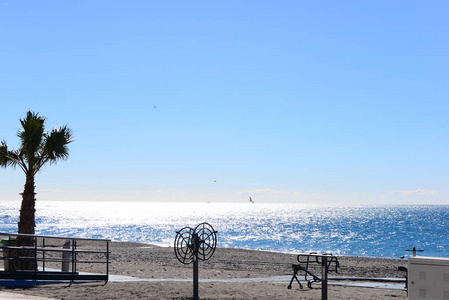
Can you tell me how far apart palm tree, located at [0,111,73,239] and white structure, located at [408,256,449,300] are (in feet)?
51.3

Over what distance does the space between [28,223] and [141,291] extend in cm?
861

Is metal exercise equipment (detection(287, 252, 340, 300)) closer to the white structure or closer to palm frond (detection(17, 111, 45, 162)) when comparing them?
the white structure

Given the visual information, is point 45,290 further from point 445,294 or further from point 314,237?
point 314,237

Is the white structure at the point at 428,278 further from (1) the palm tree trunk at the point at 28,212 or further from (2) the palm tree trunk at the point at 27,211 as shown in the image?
(2) the palm tree trunk at the point at 27,211

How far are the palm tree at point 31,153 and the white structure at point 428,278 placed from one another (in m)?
15.6

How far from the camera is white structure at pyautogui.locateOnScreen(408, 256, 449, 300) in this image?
838 cm

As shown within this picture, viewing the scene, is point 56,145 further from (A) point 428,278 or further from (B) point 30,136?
(A) point 428,278

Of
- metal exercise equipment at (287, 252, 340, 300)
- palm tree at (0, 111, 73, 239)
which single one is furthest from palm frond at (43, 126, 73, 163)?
metal exercise equipment at (287, 252, 340, 300)

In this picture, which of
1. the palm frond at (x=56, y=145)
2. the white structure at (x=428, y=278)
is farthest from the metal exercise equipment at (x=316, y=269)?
the palm frond at (x=56, y=145)

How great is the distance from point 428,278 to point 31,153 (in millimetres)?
16311

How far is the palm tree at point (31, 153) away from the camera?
20875 mm

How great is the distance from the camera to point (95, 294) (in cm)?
1349

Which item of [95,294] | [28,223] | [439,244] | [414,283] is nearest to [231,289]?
[95,294]

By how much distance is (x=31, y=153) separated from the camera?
21.0m
